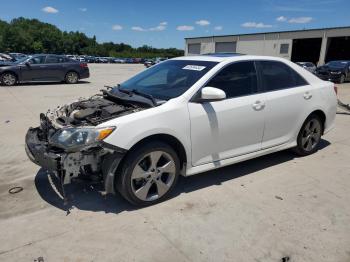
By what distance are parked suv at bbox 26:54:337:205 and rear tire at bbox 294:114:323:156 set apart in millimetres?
40

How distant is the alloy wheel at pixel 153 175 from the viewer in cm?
375

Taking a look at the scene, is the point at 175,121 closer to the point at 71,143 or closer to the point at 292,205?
the point at 71,143

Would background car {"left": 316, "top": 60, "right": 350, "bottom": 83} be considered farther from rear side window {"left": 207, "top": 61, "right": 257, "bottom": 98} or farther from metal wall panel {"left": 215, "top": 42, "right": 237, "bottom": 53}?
metal wall panel {"left": 215, "top": 42, "right": 237, "bottom": 53}

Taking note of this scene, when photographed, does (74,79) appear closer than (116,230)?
No

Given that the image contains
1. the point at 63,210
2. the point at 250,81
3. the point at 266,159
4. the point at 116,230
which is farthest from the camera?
the point at 266,159

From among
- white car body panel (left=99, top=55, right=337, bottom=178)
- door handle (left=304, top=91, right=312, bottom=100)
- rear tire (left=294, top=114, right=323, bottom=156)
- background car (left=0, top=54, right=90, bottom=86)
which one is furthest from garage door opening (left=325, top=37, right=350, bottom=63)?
white car body panel (left=99, top=55, right=337, bottom=178)

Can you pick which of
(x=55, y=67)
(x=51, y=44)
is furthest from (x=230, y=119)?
(x=51, y=44)

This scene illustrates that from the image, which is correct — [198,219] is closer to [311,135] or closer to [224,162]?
[224,162]

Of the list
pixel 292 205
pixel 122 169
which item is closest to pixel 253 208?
pixel 292 205

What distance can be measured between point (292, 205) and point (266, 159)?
1632 mm

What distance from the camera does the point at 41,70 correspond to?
1603cm

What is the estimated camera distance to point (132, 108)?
154 inches

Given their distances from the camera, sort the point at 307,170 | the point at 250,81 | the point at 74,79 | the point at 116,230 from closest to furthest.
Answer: the point at 116,230
the point at 250,81
the point at 307,170
the point at 74,79

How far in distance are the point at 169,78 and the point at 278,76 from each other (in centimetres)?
164
